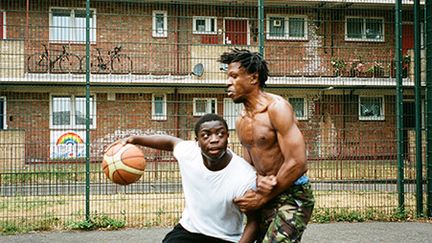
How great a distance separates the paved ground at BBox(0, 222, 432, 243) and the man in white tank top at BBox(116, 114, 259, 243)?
11.7ft

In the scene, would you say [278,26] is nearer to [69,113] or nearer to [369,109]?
[369,109]

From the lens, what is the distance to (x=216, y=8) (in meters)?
17.0

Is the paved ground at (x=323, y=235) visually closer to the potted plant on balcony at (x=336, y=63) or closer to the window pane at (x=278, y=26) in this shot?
the potted plant on balcony at (x=336, y=63)

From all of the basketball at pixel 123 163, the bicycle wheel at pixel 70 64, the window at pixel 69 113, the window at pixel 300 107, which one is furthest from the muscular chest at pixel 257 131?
the bicycle wheel at pixel 70 64

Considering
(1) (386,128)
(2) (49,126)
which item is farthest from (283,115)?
(2) (49,126)

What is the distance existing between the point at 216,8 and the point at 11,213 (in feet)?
33.9

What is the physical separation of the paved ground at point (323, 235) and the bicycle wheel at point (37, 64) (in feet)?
29.7

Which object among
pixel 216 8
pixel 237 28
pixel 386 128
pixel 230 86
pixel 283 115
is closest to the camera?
pixel 283 115

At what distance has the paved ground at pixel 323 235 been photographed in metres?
7.42

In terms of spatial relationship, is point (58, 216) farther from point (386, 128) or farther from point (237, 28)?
point (237, 28)

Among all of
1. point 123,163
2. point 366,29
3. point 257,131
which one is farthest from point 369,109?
point 257,131

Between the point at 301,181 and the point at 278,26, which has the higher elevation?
the point at 278,26

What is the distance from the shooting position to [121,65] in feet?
52.0

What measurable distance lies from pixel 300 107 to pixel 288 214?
7822 millimetres
